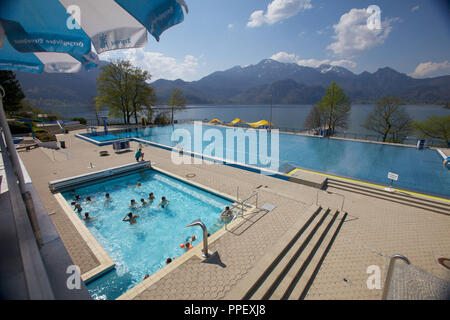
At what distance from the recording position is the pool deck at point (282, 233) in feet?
15.1

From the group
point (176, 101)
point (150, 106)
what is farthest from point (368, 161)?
point (176, 101)

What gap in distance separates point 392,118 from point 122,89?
41.8 meters

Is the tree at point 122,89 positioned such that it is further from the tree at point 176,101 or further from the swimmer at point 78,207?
the swimmer at point 78,207

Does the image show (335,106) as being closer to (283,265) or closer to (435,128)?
(435,128)

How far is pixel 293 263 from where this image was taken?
5484mm

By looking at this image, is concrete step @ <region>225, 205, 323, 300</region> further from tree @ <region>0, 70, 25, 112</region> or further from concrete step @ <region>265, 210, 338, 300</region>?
tree @ <region>0, 70, 25, 112</region>

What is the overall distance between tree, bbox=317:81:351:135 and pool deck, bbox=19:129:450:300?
78.0 ft
